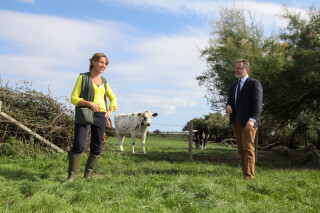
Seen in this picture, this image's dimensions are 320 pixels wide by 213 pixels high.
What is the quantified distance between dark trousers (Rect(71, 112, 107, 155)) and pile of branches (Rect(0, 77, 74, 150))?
3604mm

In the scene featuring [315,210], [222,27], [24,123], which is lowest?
[315,210]

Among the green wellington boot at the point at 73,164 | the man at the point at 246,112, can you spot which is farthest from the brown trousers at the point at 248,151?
the green wellington boot at the point at 73,164

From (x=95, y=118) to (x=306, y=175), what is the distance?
15.2 feet

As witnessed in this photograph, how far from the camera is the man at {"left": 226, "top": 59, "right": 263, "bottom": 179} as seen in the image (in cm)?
534

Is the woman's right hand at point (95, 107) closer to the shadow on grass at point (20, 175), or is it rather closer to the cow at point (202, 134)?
the shadow on grass at point (20, 175)

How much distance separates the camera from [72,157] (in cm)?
498

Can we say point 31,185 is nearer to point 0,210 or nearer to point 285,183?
point 0,210

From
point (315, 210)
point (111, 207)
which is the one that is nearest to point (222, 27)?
point (315, 210)

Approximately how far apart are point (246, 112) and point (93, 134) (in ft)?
9.28

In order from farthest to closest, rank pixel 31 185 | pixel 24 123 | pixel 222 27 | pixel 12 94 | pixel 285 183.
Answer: pixel 222 27
pixel 12 94
pixel 24 123
pixel 285 183
pixel 31 185

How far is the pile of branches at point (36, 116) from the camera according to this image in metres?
8.46

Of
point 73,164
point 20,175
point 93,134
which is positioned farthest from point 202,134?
point 73,164

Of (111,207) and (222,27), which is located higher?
(222,27)

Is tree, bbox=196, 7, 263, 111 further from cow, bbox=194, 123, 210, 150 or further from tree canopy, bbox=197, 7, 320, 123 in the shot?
cow, bbox=194, 123, 210, 150
